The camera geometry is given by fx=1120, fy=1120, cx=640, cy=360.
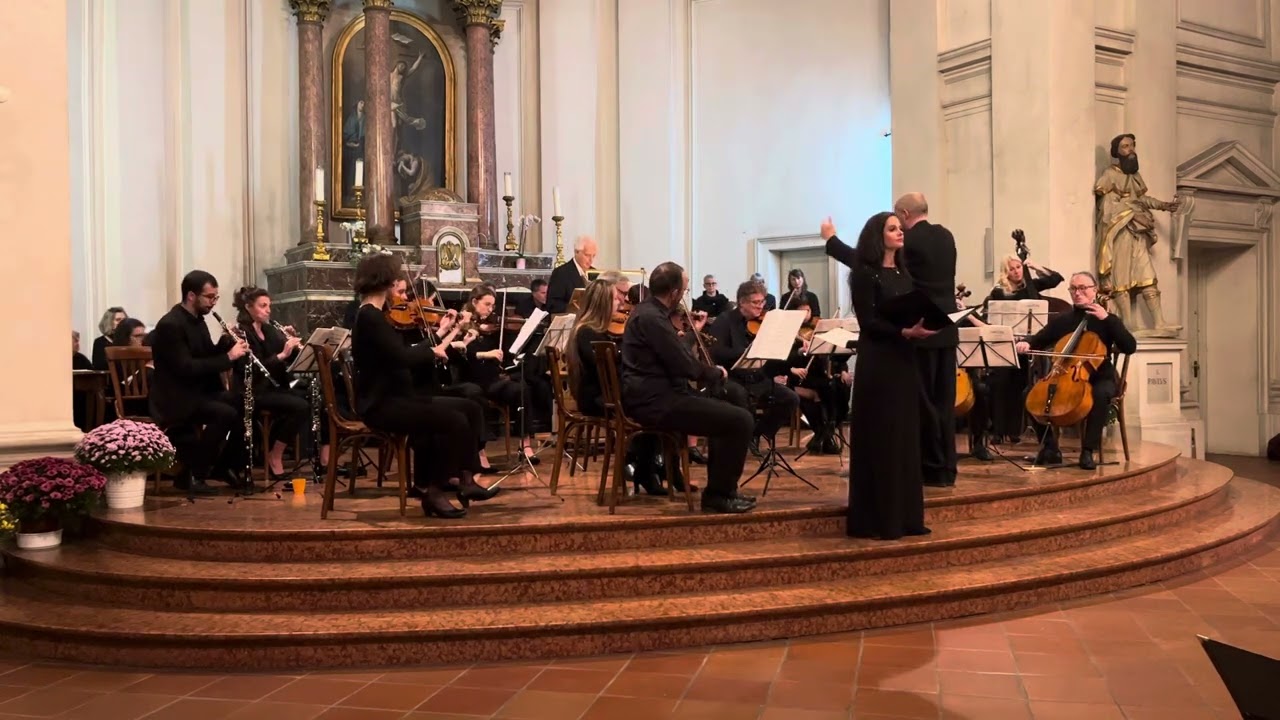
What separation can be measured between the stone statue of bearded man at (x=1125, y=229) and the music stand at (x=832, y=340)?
4.04m

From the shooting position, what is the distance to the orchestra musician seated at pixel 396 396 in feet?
17.8

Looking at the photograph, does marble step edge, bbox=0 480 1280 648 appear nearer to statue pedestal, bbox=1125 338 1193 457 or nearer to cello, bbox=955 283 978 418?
cello, bbox=955 283 978 418

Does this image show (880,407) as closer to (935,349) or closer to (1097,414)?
(935,349)

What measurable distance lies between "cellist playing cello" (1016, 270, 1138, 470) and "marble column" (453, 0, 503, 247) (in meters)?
6.68

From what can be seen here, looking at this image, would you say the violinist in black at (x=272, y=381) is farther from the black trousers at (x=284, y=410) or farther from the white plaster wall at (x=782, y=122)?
the white plaster wall at (x=782, y=122)

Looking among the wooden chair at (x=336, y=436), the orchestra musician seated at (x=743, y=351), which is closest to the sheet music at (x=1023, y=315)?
the orchestra musician seated at (x=743, y=351)

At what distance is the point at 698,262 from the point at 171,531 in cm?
918

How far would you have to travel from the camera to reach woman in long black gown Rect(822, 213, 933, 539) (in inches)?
211

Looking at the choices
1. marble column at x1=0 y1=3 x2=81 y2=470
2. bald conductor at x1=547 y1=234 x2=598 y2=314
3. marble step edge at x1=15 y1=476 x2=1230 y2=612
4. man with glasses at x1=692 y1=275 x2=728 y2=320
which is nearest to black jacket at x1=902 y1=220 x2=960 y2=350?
marble step edge at x1=15 y1=476 x2=1230 y2=612

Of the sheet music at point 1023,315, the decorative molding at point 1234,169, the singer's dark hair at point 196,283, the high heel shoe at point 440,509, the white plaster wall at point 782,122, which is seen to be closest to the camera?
the high heel shoe at point 440,509

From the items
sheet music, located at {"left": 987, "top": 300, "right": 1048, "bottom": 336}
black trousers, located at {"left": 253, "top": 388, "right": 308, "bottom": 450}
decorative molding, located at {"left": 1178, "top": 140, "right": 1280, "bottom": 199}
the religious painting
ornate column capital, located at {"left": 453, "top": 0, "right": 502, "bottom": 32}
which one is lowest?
black trousers, located at {"left": 253, "top": 388, "right": 308, "bottom": 450}

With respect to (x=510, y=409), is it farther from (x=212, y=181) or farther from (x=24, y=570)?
(x=212, y=181)

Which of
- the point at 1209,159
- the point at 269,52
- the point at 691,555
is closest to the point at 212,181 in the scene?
the point at 269,52

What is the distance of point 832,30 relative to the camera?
12.9 m
